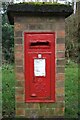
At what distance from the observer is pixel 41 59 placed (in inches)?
219

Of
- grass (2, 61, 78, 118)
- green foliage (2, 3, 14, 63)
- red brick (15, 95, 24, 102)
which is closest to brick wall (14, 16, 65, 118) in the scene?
red brick (15, 95, 24, 102)

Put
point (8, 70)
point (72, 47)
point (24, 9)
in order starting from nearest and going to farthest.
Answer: point (24, 9)
point (8, 70)
point (72, 47)

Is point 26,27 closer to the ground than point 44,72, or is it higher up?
higher up

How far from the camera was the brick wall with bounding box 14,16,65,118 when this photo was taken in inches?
218

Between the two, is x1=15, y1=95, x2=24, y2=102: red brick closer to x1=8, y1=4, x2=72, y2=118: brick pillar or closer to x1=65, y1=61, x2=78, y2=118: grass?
x1=8, y1=4, x2=72, y2=118: brick pillar

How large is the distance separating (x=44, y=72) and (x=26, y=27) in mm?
746

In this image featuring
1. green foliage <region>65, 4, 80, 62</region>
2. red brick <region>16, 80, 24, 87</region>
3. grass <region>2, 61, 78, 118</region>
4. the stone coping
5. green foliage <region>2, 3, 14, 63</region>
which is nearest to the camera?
the stone coping

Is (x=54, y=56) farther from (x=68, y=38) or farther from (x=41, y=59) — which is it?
(x=68, y=38)

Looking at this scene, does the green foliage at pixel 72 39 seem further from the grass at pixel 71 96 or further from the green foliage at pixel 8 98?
the green foliage at pixel 8 98

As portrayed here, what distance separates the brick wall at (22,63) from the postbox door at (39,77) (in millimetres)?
119

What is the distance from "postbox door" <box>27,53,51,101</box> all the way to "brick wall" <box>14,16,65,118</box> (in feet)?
0.39

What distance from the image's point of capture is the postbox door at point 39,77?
219 inches

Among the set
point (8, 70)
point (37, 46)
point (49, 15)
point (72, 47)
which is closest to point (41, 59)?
point (37, 46)

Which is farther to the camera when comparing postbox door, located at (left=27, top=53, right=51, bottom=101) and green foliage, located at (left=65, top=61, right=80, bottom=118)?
green foliage, located at (left=65, top=61, right=80, bottom=118)
